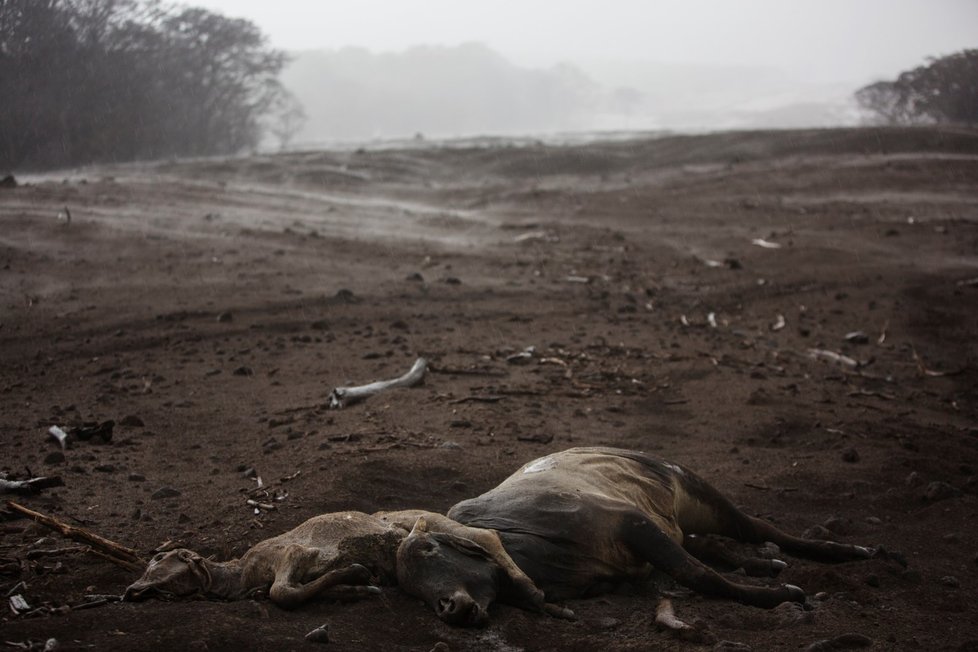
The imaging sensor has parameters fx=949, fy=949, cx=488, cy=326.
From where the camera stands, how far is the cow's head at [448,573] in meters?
3.50

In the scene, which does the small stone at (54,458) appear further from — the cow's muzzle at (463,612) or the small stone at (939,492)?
the small stone at (939,492)

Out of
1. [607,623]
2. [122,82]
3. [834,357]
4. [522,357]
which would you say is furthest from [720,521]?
[122,82]

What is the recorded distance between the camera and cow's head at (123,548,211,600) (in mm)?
3573

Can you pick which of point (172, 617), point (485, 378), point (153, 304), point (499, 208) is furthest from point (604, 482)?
point (499, 208)

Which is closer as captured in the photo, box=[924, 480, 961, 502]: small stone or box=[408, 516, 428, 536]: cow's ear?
box=[408, 516, 428, 536]: cow's ear

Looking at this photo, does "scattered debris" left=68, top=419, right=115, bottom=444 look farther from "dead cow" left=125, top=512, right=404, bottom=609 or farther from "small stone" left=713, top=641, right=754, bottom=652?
"small stone" left=713, top=641, right=754, bottom=652

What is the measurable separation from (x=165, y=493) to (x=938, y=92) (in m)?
22.3

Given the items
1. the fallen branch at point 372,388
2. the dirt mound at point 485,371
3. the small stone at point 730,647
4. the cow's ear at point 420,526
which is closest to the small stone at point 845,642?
the dirt mound at point 485,371

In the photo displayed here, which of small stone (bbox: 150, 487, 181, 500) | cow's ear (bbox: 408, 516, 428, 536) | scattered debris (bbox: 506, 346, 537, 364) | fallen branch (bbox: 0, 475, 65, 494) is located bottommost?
small stone (bbox: 150, 487, 181, 500)

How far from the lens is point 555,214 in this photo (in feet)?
52.2

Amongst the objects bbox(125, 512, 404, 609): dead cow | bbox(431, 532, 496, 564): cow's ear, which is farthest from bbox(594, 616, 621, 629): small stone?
bbox(125, 512, 404, 609): dead cow

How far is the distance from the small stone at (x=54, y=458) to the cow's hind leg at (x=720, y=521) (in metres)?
3.57

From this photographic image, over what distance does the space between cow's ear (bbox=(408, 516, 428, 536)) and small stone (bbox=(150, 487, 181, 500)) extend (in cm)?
194

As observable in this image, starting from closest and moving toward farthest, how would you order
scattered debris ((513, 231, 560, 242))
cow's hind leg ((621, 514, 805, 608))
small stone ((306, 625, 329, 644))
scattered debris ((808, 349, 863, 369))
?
1. small stone ((306, 625, 329, 644))
2. cow's hind leg ((621, 514, 805, 608))
3. scattered debris ((808, 349, 863, 369))
4. scattered debris ((513, 231, 560, 242))
